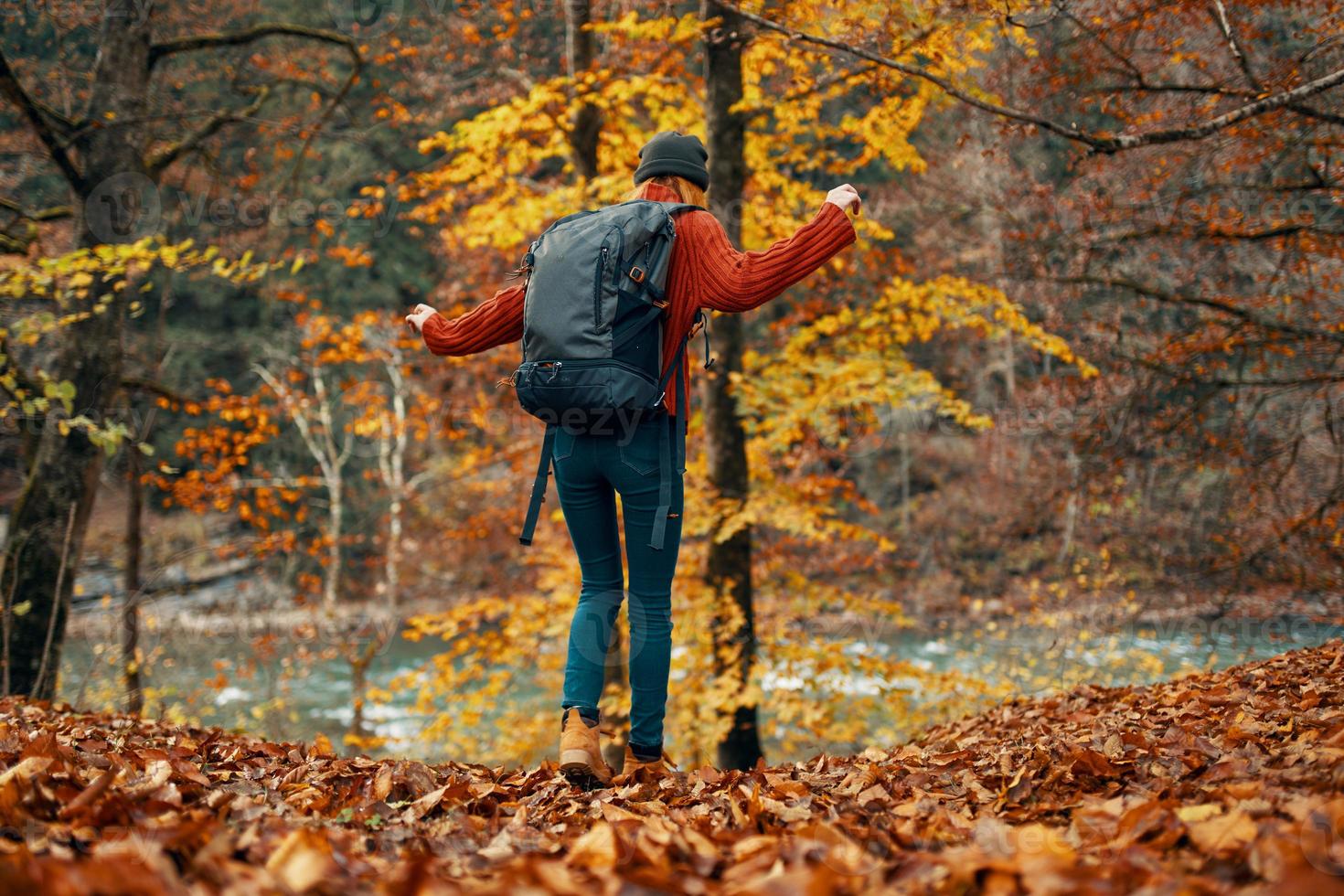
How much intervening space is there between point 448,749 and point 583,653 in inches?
357

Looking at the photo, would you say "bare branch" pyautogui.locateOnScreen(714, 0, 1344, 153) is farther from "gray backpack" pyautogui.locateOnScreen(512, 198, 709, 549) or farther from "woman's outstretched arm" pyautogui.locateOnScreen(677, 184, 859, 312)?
"gray backpack" pyautogui.locateOnScreen(512, 198, 709, 549)

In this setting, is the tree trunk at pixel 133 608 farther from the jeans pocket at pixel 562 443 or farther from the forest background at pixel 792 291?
the jeans pocket at pixel 562 443

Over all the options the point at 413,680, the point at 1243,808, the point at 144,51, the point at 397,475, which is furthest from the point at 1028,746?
the point at 397,475

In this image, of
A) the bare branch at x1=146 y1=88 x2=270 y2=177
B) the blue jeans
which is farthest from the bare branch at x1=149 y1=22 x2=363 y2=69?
the blue jeans

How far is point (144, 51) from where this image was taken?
6.62m

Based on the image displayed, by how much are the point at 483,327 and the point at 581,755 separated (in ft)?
4.81

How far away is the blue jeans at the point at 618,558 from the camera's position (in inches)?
113

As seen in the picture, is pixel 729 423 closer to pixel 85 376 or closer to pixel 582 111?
pixel 582 111

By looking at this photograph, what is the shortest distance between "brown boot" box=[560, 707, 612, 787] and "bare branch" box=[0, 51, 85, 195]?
5755 millimetres

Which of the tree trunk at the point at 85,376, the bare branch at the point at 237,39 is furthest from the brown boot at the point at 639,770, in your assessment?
the bare branch at the point at 237,39

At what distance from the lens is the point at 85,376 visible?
20.9 ft

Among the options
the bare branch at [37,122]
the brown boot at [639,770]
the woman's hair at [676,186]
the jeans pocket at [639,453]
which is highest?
the bare branch at [37,122]

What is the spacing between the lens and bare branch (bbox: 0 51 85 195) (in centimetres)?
570

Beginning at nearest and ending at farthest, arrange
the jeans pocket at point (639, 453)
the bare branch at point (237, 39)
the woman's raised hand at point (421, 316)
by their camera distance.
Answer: the jeans pocket at point (639, 453)
the woman's raised hand at point (421, 316)
the bare branch at point (237, 39)
